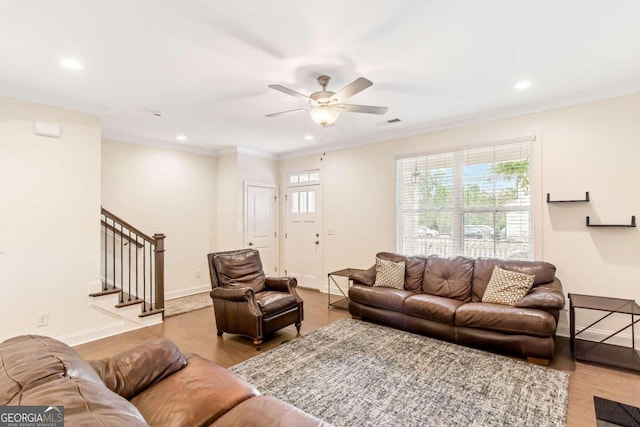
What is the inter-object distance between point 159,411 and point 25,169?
128 inches

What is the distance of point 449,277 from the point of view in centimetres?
390

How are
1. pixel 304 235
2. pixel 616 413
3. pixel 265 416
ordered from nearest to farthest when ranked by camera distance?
pixel 265 416 < pixel 616 413 < pixel 304 235

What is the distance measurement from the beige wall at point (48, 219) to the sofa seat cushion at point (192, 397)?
2657mm

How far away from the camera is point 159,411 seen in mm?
1431

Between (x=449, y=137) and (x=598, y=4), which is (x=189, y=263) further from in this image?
(x=598, y=4)

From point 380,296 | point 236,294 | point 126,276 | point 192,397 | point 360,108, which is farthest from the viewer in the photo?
point 126,276

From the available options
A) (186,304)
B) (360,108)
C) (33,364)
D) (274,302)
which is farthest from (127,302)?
(360,108)

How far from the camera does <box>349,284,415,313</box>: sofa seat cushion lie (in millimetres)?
3701

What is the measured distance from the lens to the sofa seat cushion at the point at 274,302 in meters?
3.39

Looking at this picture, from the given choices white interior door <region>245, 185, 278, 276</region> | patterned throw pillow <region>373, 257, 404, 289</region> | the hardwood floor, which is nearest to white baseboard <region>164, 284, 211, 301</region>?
the hardwood floor

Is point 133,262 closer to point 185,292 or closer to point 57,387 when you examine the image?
point 185,292

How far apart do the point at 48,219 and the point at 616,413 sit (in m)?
5.35

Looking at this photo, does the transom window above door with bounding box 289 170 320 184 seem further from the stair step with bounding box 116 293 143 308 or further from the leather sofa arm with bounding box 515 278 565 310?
the leather sofa arm with bounding box 515 278 565 310

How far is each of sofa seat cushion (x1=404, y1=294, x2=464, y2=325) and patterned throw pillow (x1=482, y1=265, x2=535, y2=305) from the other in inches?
13.6
